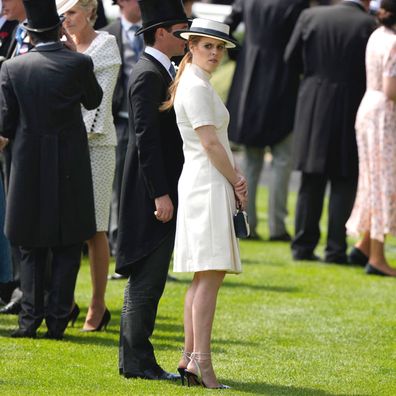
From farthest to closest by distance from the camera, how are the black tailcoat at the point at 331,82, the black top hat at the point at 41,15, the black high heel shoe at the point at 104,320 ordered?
the black tailcoat at the point at 331,82 < the black high heel shoe at the point at 104,320 < the black top hat at the point at 41,15

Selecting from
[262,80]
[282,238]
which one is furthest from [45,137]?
[282,238]

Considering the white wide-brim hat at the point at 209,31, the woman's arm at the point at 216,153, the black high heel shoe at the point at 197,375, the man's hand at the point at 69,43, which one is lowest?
the black high heel shoe at the point at 197,375

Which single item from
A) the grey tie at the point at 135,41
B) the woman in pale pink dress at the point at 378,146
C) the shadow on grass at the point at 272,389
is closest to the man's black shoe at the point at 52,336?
the shadow on grass at the point at 272,389

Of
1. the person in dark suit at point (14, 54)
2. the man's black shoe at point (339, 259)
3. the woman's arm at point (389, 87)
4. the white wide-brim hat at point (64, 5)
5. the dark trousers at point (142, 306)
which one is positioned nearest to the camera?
the dark trousers at point (142, 306)

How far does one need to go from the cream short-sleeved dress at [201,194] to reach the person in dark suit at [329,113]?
5015 mm

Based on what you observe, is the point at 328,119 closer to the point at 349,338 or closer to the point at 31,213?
the point at 349,338

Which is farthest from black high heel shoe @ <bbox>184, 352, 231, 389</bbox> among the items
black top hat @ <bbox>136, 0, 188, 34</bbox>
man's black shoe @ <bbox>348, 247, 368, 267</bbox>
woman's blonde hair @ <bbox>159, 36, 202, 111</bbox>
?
man's black shoe @ <bbox>348, 247, 368, 267</bbox>

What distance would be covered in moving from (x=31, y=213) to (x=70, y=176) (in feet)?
0.99

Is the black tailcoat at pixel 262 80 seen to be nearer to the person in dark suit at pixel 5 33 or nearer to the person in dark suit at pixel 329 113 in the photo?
the person in dark suit at pixel 329 113

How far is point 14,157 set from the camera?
7.39 m

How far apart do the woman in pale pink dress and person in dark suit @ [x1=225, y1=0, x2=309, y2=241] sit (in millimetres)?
1841

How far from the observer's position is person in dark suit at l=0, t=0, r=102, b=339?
7.26 meters

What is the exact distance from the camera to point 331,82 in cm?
1116

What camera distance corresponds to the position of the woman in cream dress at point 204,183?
20.2ft
